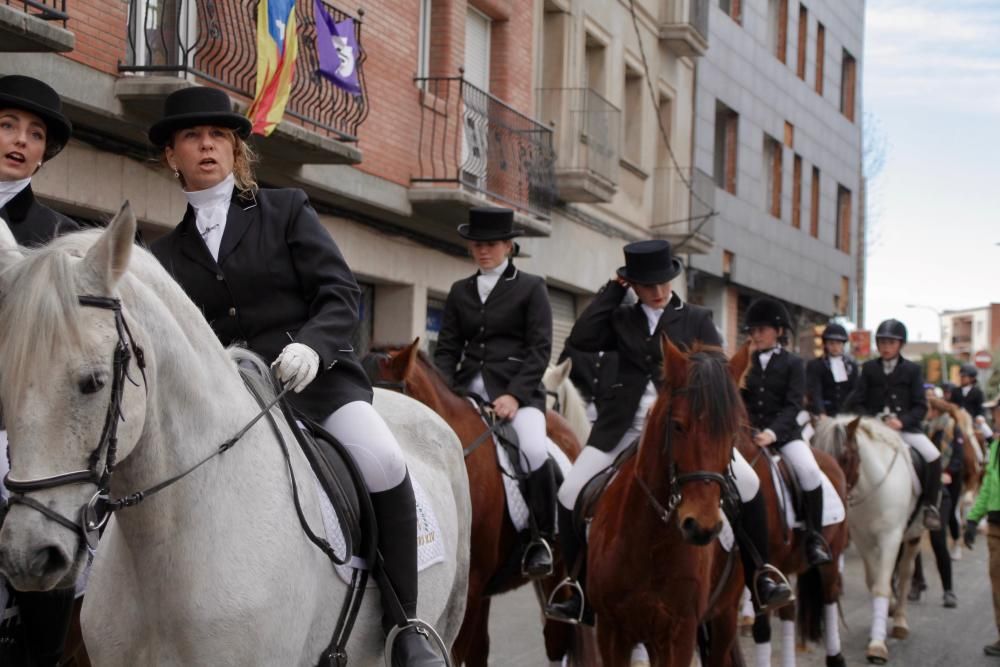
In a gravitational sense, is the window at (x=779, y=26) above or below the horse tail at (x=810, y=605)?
above

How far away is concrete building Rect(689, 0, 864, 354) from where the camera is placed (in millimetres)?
29109

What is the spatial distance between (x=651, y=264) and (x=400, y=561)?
3470 mm

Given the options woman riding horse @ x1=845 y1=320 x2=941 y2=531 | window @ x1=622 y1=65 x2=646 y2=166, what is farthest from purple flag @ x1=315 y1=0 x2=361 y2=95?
window @ x1=622 y1=65 x2=646 y2=166

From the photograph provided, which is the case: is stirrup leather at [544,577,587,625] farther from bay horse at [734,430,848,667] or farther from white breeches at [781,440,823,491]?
white breeches at [781,440,823,491]

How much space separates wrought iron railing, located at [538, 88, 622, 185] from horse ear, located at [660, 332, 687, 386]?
14.4 meters

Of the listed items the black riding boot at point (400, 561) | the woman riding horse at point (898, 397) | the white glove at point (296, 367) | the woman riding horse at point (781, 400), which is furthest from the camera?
the woman riding horse at point (898, 397)

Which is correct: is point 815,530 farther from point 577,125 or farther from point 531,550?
point 577,125

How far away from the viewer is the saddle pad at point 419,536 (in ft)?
14.7

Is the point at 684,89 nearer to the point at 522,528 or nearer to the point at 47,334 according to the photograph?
the point at 522,528

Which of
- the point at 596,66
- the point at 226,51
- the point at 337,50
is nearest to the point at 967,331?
the point at 596,66

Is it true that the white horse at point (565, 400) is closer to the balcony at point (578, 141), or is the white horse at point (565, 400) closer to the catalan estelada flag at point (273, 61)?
the catalan estelada flag at point (273, 61)

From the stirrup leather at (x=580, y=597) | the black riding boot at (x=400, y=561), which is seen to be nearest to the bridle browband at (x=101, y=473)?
the black riding boot at (x=400, y=561)

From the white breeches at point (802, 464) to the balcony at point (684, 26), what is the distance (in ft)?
53.4

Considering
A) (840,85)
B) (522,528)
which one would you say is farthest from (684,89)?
(522,528)
